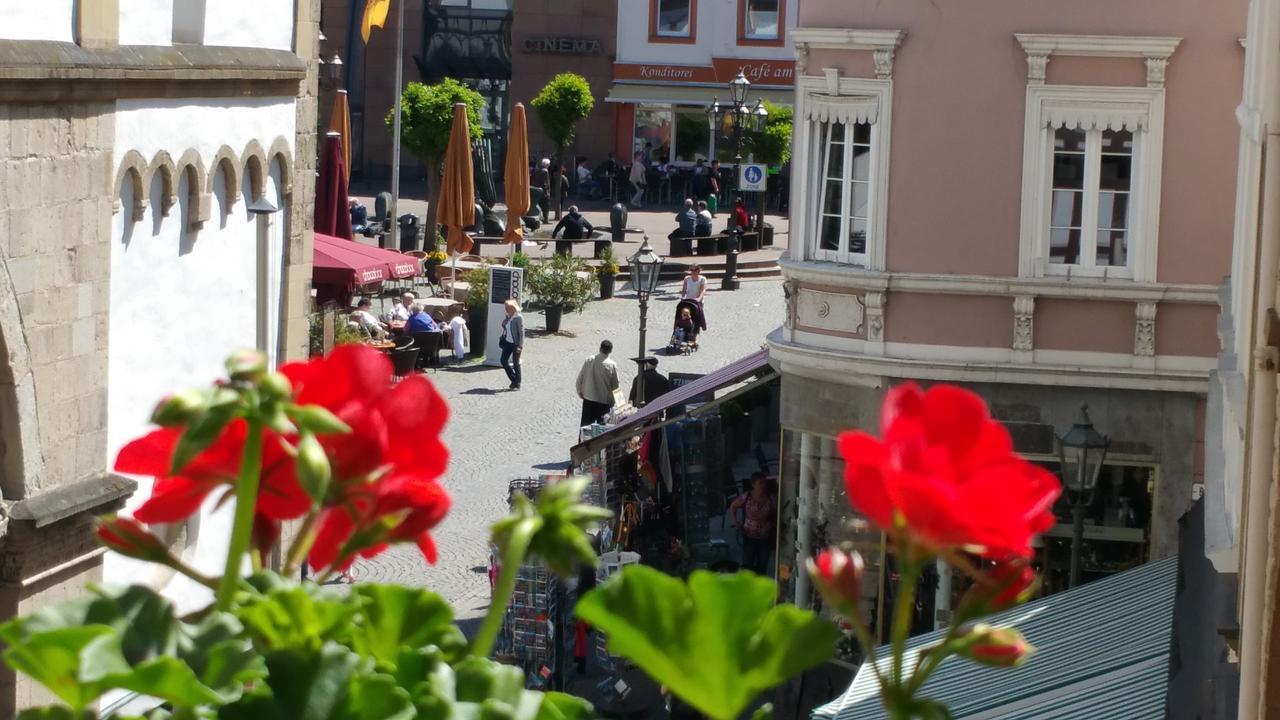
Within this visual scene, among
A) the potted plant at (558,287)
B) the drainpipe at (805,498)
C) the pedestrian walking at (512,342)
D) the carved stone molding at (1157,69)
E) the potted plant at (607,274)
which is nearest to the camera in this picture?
the carved stone molding at (1157,69)

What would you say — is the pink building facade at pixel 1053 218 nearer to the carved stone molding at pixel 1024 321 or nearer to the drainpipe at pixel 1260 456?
the carved stone molding at pixel 1024 321

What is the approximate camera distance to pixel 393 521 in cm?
148

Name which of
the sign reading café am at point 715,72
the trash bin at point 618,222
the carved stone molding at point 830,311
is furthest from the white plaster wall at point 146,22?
the sign reading café am at point 715,72

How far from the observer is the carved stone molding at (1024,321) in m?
14.2

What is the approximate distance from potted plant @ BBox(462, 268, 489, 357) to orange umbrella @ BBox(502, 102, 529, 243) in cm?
462

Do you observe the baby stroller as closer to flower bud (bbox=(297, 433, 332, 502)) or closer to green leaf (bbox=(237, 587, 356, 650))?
green leaf (bbox=(237, 587, 356, 650))

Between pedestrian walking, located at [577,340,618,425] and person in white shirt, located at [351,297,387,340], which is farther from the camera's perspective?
person in white shirt, located at [351,297,387,340]

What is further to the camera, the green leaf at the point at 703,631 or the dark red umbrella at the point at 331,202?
the dark red umbrella at the point at 331,202

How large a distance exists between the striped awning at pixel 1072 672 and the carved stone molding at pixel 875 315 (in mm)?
3477

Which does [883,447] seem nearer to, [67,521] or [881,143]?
[67,521]

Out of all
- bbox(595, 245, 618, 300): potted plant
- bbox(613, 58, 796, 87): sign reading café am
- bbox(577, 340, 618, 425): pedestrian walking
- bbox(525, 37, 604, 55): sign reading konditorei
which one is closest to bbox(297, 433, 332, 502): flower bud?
bbox(577, 340, 618, 425): pedestrian walking

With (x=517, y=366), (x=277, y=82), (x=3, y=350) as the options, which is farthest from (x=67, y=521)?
(x=517, y=366)

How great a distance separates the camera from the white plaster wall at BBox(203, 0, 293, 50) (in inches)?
464

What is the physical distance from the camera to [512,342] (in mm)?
25922
